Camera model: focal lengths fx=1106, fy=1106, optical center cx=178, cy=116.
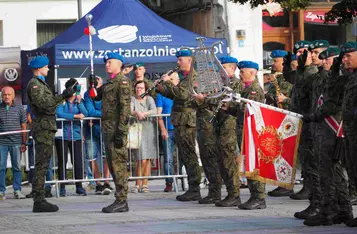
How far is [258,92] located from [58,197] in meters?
4.65

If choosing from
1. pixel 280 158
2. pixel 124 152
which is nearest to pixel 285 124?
pixel 280 158

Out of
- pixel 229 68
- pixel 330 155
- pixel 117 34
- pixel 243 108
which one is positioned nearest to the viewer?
Result: pixel 330 155

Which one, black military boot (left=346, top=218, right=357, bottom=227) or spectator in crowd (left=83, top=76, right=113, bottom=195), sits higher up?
spectator in crowd (left=83, top=76, right=113, bottom=195)

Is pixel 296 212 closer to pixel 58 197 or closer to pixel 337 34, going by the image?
pixel 58 197

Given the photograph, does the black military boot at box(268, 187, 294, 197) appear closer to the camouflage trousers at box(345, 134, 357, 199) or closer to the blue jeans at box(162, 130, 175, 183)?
the blue jeans at box(162, 130, 175, 183)

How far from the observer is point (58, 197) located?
58.7ft

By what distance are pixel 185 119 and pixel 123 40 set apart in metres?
6.17

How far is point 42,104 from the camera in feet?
50.1

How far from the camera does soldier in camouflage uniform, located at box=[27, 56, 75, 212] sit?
1520cm

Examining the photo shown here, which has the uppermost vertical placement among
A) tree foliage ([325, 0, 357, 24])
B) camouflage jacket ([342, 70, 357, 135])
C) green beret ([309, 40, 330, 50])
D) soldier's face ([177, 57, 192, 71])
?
tree foliage ([325, 0, 357, 24])

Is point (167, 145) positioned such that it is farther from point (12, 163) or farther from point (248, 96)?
point (248, 96)

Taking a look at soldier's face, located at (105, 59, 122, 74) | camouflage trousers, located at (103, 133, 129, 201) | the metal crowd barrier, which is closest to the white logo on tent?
the metal crowd barrier

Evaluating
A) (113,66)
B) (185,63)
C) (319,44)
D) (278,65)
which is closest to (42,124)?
(113,66)

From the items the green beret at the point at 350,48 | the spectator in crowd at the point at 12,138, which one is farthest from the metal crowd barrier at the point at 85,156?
→ the green beret at the point at 350,48
